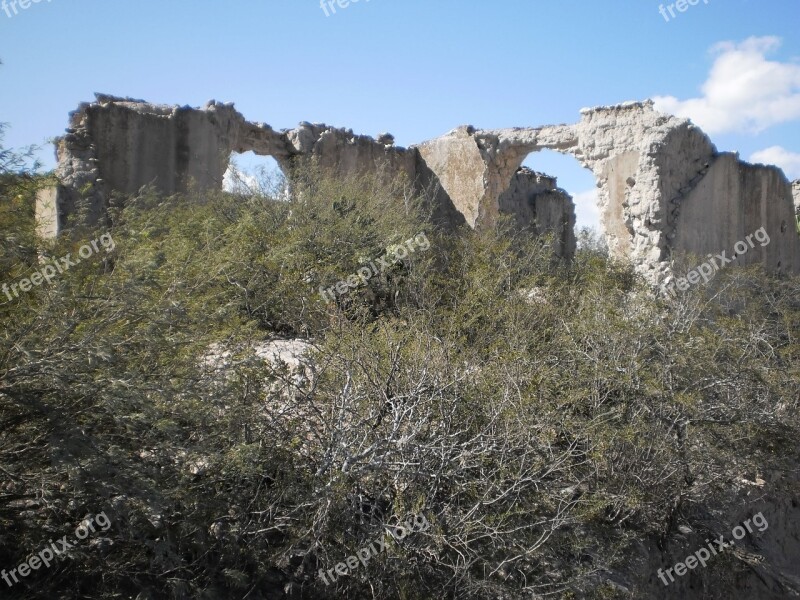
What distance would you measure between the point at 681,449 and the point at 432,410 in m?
2.46

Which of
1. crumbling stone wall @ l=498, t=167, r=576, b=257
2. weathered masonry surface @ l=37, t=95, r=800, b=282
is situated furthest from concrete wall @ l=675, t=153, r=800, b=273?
crumbling stone wall @ l=498, t=167, r=576, b=257

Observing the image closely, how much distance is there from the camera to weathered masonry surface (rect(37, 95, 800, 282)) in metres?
11.5

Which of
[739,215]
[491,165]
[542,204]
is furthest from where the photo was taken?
[542,204]

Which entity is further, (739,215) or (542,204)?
(542,204)

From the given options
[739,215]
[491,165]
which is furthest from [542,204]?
[739,215]

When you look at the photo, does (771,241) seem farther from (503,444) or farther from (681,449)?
(503,444)

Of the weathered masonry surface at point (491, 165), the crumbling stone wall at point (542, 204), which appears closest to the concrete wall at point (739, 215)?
the weathered masonry surface at point (491, 165)

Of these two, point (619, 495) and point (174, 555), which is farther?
point (619, 495)

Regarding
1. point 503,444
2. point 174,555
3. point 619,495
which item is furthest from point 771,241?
point 174,555

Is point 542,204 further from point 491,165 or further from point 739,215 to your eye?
Result: point 739,215

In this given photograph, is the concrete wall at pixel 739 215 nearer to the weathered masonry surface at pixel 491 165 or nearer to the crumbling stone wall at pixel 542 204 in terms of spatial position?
the weathered masonry surface at pixel 491 165

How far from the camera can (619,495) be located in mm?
5832

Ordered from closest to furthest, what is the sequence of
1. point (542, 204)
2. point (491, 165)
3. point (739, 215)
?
point (739, 215), point (491, 165), point (542, 204)

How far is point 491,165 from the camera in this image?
15.0 meters
